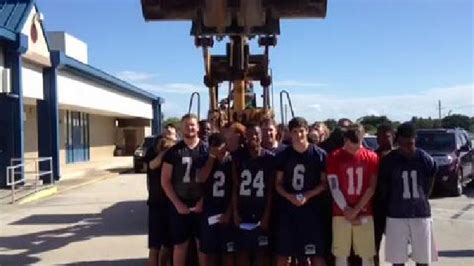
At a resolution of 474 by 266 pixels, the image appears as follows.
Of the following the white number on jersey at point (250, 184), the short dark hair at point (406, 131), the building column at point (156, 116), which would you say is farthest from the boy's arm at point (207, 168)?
the building column at point (156, 116)

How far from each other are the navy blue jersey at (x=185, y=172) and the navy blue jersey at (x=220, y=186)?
267 millimetres

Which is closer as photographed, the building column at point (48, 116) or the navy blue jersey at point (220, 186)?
the navy blue jersey at point (220, 186)

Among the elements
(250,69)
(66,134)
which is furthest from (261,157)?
(66,134)

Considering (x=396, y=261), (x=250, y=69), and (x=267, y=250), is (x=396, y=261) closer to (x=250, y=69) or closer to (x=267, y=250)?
(x=267, y=250)

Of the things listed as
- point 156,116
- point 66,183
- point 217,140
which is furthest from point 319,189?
point 156,116

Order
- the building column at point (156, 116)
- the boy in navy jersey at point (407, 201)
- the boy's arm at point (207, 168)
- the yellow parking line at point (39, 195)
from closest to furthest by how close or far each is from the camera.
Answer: the boy in navy jersey at point (407, 201) < the boy's arm at point (207, 168) < the yellow parking line at point (39, 195) < the building column at point (156, 116)

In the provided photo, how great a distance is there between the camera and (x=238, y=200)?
647 cm

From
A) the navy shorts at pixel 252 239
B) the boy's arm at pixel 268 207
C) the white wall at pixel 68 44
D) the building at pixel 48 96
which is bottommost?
the navy shorts at pixel 252 239

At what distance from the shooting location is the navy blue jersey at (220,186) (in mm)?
6523

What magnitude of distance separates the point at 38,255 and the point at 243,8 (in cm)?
500

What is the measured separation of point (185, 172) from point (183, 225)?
1.94ft

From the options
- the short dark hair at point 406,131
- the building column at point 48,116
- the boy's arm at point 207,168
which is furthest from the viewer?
the building column at point 48,116

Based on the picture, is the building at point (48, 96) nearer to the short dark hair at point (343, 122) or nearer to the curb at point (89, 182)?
the curb at point (89, 182)

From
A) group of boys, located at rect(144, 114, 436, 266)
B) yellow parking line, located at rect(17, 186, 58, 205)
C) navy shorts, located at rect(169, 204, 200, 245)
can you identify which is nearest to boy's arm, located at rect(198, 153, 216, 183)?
group of boys, located at rect(144, 114, 436, 266)
